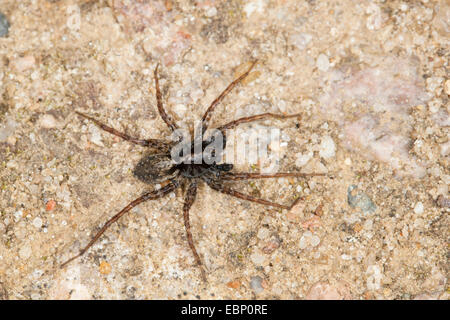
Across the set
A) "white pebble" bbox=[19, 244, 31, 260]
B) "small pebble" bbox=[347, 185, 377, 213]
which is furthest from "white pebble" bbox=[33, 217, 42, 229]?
"small pebble" bbox=[347, 185, 377, 213]

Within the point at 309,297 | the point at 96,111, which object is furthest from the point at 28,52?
the point at 309,297

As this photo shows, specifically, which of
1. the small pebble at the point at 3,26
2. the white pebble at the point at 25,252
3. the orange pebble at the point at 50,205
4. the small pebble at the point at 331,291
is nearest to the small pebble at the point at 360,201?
the small pebble at the point at 331,291

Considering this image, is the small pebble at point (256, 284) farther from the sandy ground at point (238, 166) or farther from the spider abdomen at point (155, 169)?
the spider abdomen at point (155, 169)

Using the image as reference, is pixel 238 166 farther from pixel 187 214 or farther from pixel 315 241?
pixel 315 241

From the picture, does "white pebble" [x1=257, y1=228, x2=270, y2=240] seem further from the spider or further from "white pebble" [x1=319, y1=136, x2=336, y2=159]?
"white pebble" [x1=319, y1=136, x2=336, y2=159]

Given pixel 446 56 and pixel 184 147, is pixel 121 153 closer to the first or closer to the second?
pixel 184 147

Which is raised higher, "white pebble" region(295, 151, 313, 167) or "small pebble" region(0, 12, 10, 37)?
"small pebble" region(0, 12, 10, 37)
